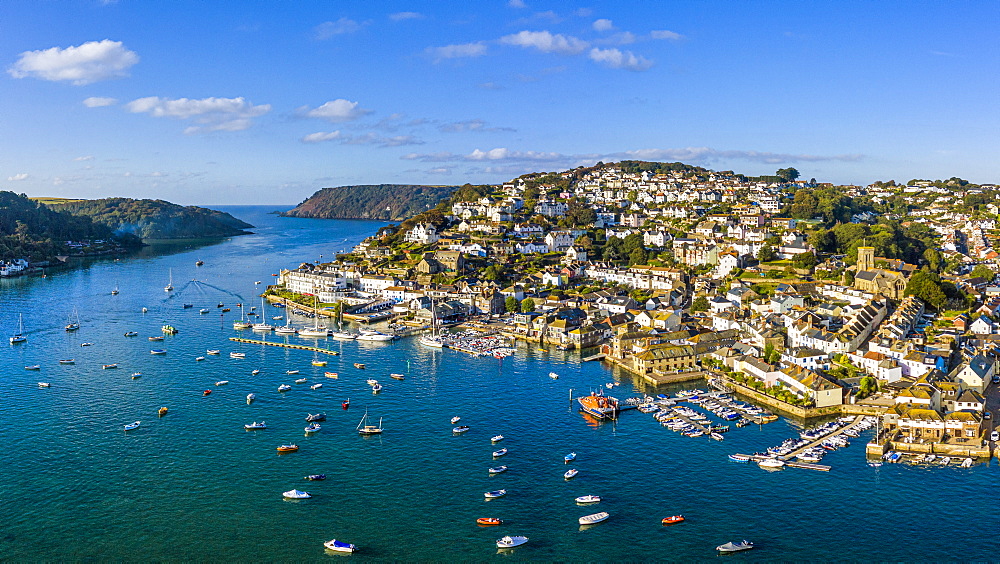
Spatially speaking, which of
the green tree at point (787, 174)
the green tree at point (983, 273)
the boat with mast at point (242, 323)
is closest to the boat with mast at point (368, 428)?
the boat with mast at point (242, 323)

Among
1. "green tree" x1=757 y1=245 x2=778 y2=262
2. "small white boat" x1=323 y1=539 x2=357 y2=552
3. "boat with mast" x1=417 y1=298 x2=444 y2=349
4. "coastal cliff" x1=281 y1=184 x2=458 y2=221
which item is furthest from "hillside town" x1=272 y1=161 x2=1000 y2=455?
"coastal cliff" x1=281 y1=184 x2=458 y2=221

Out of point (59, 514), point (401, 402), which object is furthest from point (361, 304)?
point (59, 514)

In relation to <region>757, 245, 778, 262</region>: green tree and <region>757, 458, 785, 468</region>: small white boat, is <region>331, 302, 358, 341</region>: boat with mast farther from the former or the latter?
<region>757, 245, 778, 262</region>: green tree

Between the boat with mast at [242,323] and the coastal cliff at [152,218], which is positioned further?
the coastal cliff at [152,218]

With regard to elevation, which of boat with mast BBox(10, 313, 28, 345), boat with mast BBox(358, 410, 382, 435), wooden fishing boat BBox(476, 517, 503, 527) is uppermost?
boat with mast BBox(10, 313, 28, 345)

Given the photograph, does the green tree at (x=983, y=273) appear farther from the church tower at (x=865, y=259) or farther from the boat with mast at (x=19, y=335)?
the boat with mast at (x=19, y=335)

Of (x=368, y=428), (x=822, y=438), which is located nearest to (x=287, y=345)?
(x=368, y=428)
